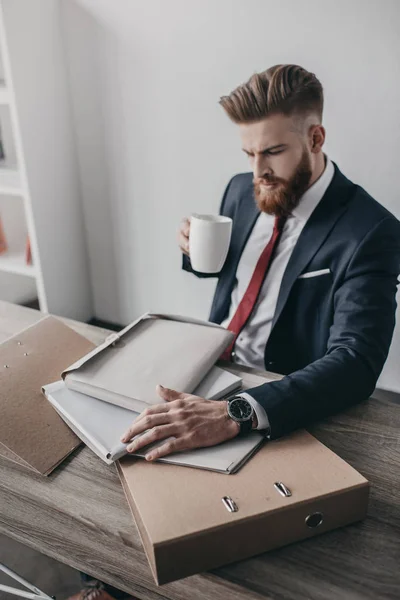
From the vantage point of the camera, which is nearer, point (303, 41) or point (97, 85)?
point (303, 41)

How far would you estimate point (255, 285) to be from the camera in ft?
4.45

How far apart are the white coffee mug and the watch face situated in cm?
42

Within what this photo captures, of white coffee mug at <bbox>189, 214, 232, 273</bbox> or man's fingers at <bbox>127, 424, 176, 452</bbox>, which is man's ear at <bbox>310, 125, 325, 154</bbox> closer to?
white coffee mug at <bbox>189, 214, 232, 273</bbox>

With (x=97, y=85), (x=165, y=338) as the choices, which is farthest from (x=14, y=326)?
(x=97, y=85)

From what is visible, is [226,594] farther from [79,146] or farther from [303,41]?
[79,146]

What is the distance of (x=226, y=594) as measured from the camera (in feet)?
2.02

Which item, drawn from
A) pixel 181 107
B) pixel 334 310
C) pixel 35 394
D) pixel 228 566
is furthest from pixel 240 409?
pixel 181 107

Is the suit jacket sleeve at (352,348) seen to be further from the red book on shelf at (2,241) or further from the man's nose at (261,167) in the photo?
the red book on shelf at (2,241)

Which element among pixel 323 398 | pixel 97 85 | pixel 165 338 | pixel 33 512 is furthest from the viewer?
pixel 97 85

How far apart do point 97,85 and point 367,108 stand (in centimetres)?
113

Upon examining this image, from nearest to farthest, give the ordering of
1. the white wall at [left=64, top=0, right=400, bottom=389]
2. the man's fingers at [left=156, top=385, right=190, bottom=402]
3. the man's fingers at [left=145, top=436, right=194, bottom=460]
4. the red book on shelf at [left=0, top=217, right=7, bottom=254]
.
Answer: the man's fingers at [left=145, top=436, right=194, bottom=460] < the man's fingers at [left=156, top=385, right=190, bottom=402] < the white wall at [left=64, top=0, right=400, bottom=389] < the red book on shelf at [left=0, top=217, right=7, bottom=254]

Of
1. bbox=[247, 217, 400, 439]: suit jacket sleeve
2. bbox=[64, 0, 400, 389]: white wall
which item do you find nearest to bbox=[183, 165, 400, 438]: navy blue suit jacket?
bbox=[247, 217, 400, 439]: suit jacket sleeve

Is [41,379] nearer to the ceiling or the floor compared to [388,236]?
nearer to the floor

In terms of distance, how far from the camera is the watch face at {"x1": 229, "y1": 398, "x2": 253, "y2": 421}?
0.80m
